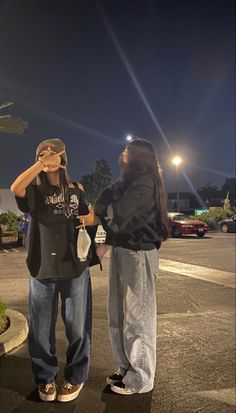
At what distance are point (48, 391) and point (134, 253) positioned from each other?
98 cm

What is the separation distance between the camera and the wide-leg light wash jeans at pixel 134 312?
253 centimetres

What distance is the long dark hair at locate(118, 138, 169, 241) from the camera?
2203mm

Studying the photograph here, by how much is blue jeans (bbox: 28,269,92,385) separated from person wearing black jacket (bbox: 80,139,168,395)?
0.68 ft

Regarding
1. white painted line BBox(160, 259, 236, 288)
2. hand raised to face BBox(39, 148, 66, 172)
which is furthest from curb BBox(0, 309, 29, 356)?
white painted line BBox(160, 259, 236, 288)

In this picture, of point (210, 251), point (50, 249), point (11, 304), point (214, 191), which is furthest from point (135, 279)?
point (214, 191)

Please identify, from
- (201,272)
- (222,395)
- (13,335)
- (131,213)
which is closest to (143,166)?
(131,213)

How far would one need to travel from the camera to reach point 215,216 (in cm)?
2906

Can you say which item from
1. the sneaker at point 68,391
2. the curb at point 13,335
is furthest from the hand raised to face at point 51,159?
the curb at point 13,335

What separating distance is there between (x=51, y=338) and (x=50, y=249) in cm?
63

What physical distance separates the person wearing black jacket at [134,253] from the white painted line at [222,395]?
40.2 inches

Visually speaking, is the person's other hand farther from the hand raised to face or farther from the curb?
the curb

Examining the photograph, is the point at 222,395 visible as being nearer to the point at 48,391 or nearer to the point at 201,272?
the point at 48,391

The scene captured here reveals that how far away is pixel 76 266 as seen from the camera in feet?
7.30

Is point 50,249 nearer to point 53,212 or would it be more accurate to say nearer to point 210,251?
point 53,212
